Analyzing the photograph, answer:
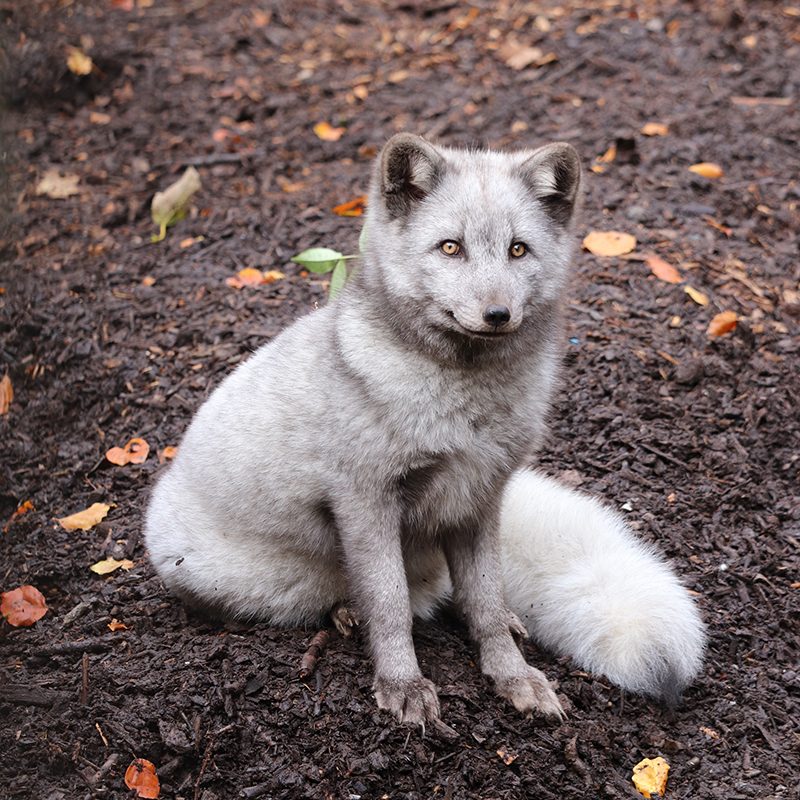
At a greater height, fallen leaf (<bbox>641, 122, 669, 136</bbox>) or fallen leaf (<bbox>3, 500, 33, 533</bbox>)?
fallen leaf (<bbox>641, 122, 669, 136</bbox>)

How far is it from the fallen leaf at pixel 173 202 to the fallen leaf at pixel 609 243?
105 inches

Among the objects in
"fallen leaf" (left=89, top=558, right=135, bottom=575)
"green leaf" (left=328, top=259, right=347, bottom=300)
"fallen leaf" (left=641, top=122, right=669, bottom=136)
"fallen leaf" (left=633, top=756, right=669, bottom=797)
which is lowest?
"fallen leaf" (left=633, top=756, right=669, bottom=797)

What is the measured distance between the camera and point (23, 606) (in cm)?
468

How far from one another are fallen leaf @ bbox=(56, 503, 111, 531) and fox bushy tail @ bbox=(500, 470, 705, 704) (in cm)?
197

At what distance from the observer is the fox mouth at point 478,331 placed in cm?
360

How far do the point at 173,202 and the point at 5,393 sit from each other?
1885 millimetres

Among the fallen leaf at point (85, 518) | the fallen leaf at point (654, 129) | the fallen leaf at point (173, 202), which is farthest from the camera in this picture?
the fallen leaf at point (654, 129)

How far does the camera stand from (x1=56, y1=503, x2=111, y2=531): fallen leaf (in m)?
5.14

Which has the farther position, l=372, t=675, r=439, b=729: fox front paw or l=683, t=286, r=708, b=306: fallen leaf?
l=683, t=286, r=708, b=306: fallen leaf

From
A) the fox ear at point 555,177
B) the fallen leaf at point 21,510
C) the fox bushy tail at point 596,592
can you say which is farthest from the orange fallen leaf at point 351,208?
the fox ear at point 555,177

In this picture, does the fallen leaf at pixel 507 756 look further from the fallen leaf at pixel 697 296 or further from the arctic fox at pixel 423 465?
the fallen leaf at pixel 697 296

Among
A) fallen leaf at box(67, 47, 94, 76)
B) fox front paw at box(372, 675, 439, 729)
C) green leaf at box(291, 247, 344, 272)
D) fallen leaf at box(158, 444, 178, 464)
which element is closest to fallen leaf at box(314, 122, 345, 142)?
fallen leaf at box(67, 47, 94, 76)

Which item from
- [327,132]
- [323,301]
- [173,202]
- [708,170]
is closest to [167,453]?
[323,301]

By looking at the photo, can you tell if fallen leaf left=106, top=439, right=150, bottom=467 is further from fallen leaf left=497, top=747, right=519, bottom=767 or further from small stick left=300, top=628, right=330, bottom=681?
fallen leaf left=497, top=747, right=519, bottom=767
